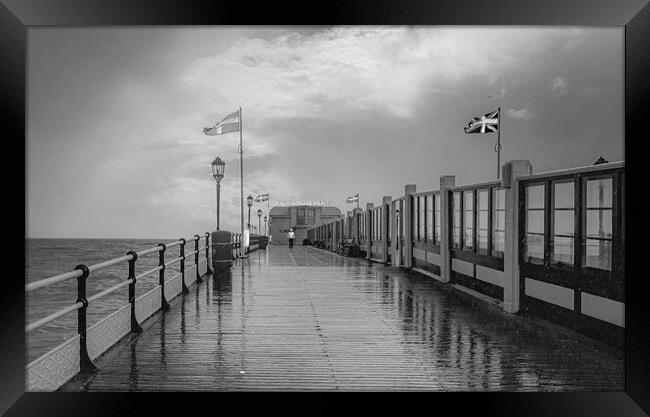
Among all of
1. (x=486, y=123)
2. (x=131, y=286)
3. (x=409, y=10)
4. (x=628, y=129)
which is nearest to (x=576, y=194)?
(x=628, y=129)

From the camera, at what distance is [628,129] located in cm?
540

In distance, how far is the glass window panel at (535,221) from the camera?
8.41 meters

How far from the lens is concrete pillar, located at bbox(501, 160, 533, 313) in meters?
9.12

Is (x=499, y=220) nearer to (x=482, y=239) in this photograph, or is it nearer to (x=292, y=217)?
(x=482, y=239)

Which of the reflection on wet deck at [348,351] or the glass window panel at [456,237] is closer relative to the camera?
the reflection on wet deck at [348,351]

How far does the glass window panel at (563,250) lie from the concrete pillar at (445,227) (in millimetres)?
5095

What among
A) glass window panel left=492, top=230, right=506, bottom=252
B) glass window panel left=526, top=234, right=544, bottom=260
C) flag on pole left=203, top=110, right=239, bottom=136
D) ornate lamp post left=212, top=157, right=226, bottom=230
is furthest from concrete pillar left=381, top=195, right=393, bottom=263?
glass window panel left=526, top=234, right=544, bottom=260

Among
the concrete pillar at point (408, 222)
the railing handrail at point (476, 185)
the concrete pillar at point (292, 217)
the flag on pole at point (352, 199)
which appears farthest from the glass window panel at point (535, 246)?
the concrete pillar at point (292, 217)

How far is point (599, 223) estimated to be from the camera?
7035mm

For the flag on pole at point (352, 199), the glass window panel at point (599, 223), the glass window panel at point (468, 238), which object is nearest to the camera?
the glass window panel at point (599, 223)

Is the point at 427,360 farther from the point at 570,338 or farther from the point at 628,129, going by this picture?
the point at 628,129

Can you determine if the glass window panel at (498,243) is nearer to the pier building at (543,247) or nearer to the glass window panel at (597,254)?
the pier building at (543,247)

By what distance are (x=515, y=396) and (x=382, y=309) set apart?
492 centimetres

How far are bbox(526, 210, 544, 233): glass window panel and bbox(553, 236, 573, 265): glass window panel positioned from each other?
1.27 ft
